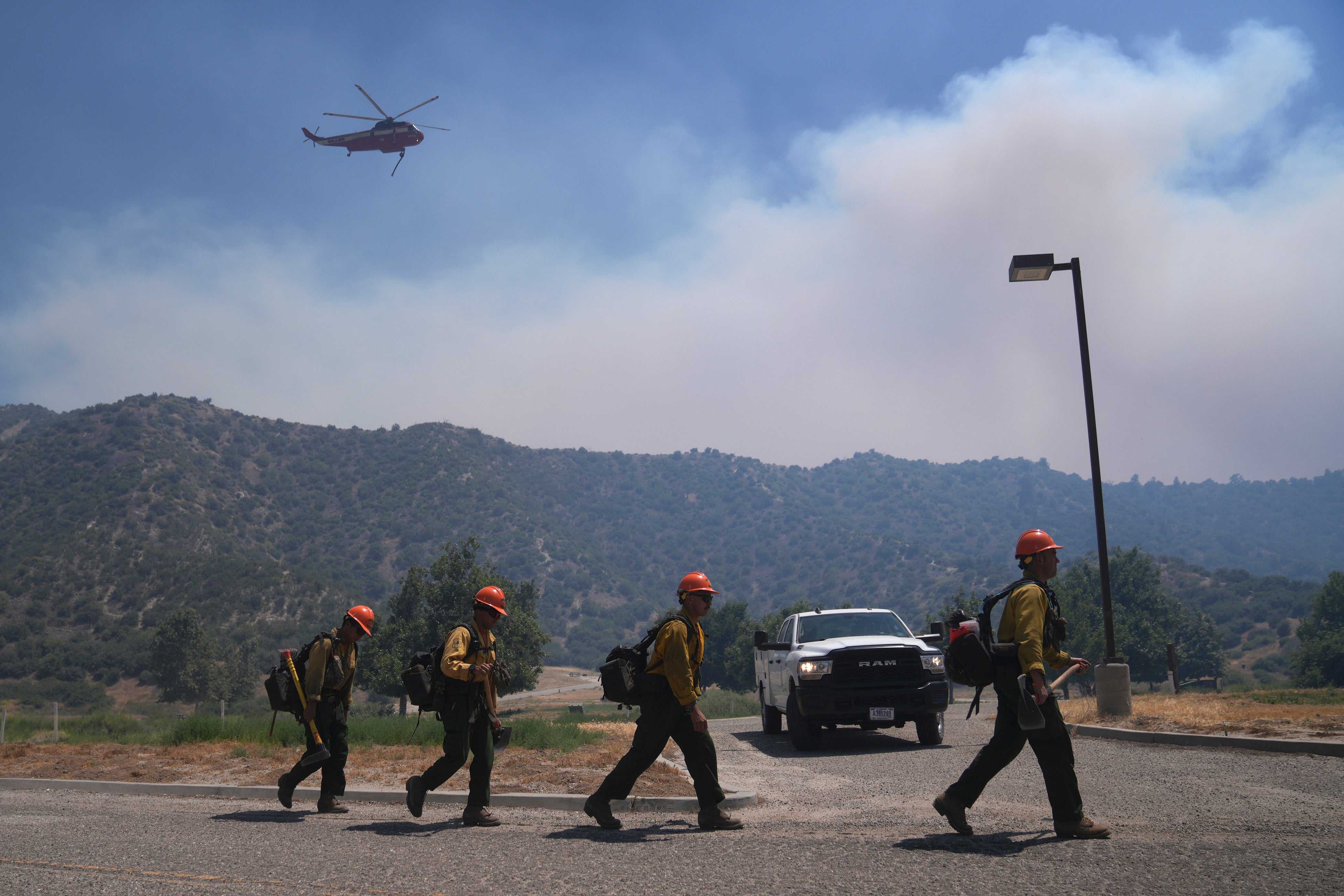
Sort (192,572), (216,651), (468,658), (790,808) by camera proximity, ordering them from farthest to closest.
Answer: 1. (192,572)
2. (216,651)
3. (790,808)
4. (468,658)

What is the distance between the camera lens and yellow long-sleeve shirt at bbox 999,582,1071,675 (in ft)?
18.3

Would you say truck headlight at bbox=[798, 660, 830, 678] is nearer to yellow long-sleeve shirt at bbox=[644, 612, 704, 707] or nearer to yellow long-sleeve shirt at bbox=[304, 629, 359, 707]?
yellow long-sleeve shirt at bbox=[644, 612, 704, 707]

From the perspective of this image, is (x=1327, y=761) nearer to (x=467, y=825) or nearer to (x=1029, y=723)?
(x=1029, y=723)

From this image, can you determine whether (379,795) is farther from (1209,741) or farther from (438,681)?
(1209,741)

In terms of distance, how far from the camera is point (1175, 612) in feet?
300

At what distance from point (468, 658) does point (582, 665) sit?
17654 centimetres

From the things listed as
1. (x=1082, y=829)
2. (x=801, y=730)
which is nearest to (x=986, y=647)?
(x=1082, y=829)

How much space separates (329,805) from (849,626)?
821cm

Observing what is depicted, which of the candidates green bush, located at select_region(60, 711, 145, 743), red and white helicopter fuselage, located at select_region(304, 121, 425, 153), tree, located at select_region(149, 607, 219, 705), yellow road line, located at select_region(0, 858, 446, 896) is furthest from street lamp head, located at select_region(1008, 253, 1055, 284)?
tree, located at select_region(149, 607, 219, 705)

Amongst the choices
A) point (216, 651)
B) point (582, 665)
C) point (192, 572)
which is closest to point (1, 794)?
point (216, 651)

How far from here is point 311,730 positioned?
7.95 metres

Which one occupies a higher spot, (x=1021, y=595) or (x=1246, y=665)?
(x=1021, y=595)

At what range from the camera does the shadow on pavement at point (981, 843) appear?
5.45 m

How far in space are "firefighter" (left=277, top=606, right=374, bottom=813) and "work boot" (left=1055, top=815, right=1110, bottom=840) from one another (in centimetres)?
582
